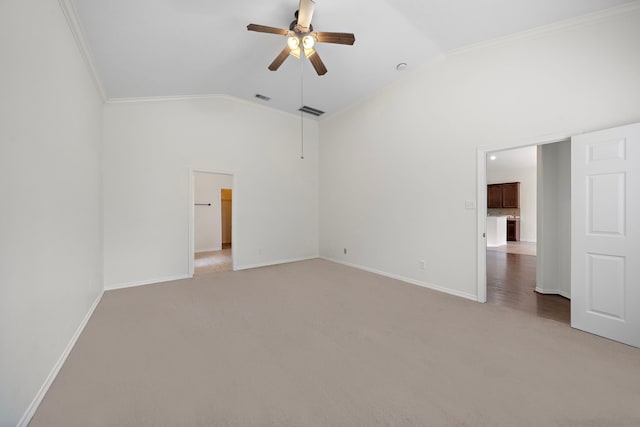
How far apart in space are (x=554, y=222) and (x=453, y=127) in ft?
6.65

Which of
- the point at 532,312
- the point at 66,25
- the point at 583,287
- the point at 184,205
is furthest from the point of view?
the point at 184,205

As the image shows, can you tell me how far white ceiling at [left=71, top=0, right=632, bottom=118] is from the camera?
249 cm

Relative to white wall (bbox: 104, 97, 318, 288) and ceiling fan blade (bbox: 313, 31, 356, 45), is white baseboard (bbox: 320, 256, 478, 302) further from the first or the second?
ceiling fan blade (bbox: 313, 31, 356, 45)

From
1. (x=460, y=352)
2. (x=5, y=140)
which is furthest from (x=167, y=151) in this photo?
(x=460, y=352)

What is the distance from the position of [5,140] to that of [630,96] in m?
4.74

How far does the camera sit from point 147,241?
414 cm

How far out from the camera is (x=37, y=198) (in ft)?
5.52

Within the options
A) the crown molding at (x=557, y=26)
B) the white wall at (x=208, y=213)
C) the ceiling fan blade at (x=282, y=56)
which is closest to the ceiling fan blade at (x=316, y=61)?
the ceiling fan blade at (x=282, y=56)

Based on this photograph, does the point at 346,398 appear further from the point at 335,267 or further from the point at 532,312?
the point at 335,267

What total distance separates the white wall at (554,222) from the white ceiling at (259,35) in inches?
70.2

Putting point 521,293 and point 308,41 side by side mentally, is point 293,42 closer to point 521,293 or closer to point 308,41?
point 308,41

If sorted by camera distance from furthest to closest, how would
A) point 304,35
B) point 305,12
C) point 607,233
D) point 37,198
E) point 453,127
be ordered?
point 453,127, point 304,35, point 305,12, point 607,233, point 37,198

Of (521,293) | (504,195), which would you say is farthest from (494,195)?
(521,293)

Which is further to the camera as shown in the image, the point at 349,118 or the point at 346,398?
the point at 349,118
